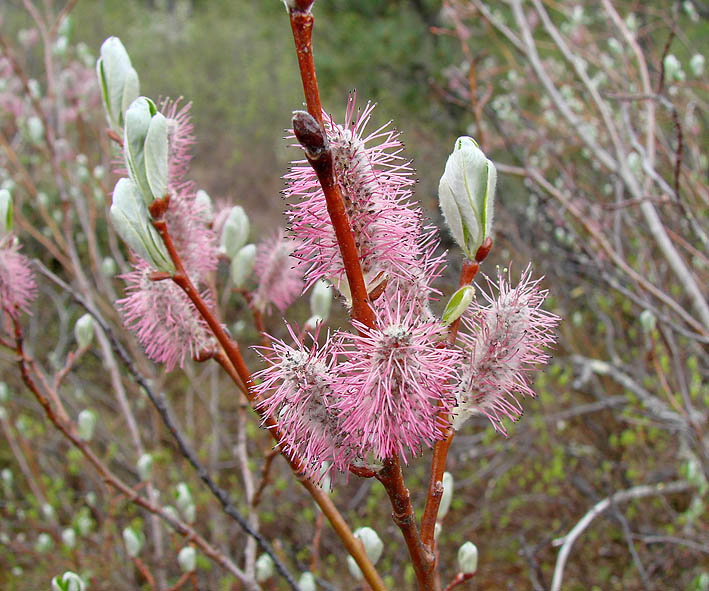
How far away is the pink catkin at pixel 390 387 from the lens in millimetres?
599

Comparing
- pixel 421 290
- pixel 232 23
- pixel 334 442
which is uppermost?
pixel 232 23

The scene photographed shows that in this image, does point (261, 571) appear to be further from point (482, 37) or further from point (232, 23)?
point (232, 23)

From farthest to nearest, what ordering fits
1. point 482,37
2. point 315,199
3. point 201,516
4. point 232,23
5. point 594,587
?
point 232,23
point 482,37
point 201,516
point 594,587
point 315,199

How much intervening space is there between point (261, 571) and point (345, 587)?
2.43 meters

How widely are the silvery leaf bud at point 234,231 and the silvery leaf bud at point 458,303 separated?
0.54 metres

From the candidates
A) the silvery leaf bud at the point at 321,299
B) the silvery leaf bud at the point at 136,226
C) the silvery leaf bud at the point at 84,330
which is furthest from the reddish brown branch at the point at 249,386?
the silvery leaf bud at the point at 84,330

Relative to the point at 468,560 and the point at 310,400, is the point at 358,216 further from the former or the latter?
the point at 468,560

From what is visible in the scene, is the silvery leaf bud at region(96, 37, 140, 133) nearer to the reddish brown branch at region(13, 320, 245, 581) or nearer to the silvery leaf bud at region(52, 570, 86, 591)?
the reddish brown branch at region(13, 320, 245, 581)

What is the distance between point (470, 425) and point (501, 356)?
4098 mm

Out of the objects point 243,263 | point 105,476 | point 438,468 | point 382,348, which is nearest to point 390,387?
point 382,348

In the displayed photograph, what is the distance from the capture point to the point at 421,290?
69 centimetres

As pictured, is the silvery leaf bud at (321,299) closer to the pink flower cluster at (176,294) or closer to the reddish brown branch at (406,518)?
the pink flower cluster at (176,294)

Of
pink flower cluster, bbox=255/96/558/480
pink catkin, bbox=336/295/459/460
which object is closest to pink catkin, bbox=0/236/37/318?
pink flower cluster, bbox=255/96/558/480

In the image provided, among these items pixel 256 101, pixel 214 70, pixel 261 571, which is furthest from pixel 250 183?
pixel 261 571
